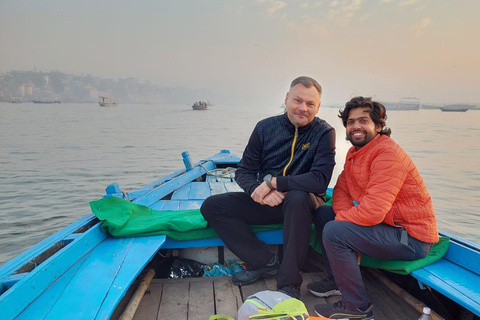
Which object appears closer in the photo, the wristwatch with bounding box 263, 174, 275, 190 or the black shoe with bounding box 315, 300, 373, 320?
the black shoe with bounding box 315, 300, 373, 320

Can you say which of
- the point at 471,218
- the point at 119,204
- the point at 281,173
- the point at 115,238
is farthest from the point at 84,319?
the point at 471,218

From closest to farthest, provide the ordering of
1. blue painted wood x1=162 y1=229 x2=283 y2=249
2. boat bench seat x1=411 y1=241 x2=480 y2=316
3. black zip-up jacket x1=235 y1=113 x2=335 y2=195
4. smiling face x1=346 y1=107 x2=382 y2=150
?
1. boat bench seat x1=411 y1=241 x2=480 y2=316
2. smiling face x1=346 y1=107 x2=382 y2=150
3. black zip-up jacket x1=235 y1=113 x2=335 y2=195
4. blue painted wood x1=162 y1=229 x2=283 y2=249

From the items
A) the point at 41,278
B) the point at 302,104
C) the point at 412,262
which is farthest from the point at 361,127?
the point at 41,278

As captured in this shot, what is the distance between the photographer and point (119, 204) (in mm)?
2799

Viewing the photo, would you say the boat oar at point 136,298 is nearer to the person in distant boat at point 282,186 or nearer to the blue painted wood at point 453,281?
the person in distant boat at point 282,186

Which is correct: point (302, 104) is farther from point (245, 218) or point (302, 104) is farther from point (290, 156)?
point (245, 218)

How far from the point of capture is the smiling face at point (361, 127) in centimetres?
208

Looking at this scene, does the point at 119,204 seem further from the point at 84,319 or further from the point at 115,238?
the point at 84,319

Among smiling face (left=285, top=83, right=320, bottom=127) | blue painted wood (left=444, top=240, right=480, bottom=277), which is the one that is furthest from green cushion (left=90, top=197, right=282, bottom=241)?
blue painted wood (left=444, top=240, right=480, bottom=277)

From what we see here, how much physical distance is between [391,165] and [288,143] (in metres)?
0.84

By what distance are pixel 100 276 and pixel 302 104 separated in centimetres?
175

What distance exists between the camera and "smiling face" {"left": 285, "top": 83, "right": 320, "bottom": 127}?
7.81 feet

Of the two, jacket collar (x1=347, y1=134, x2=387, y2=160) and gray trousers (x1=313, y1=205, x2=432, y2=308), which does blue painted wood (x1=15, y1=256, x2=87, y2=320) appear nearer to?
gray trousers (x1=313, y1=205, x2=432, y2=308)

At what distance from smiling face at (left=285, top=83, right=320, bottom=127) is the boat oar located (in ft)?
5.22
